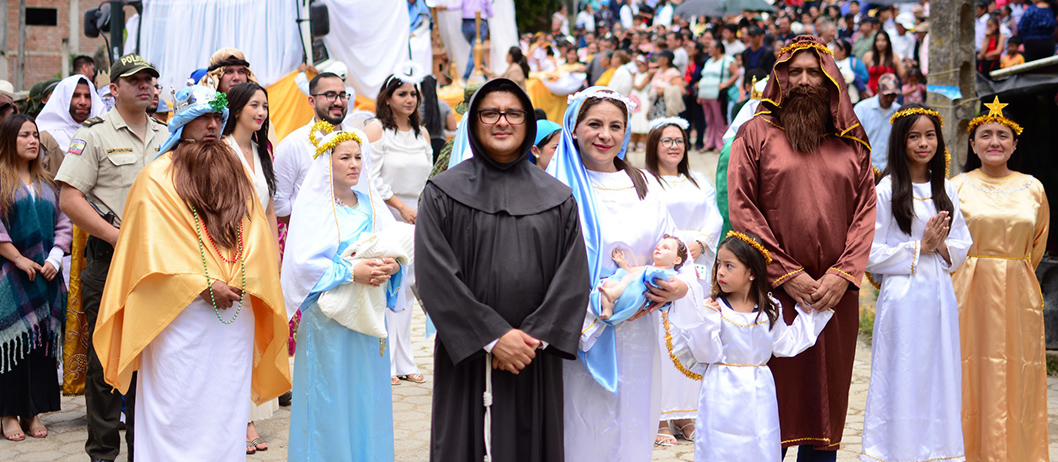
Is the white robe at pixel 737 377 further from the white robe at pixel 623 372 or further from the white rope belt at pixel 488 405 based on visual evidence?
the white rope belt at pixel 488 405

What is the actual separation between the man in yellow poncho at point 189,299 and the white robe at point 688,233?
8.17ft

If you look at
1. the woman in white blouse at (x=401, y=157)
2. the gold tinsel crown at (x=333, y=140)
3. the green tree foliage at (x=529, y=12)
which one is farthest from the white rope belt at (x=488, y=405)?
the green tree foliage at (x=529, y=12)

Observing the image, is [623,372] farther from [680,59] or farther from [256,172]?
[680,59]

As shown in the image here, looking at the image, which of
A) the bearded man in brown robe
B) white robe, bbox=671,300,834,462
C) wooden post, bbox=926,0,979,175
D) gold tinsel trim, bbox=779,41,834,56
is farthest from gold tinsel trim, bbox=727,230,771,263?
wooden post, bbox=926,0,979,175

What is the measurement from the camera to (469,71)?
2034cm

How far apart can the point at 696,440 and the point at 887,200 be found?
5.63ft

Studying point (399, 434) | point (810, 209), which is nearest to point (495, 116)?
point (810, 209)

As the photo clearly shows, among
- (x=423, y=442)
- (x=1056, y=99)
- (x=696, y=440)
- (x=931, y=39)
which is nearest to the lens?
(x=696, y=440)

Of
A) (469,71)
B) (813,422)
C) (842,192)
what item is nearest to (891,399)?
(813,422)

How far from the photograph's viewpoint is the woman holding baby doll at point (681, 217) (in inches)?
242

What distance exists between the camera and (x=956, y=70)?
8.91 m

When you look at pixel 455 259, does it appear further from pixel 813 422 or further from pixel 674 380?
pixel 674 380

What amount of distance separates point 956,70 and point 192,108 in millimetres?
6756

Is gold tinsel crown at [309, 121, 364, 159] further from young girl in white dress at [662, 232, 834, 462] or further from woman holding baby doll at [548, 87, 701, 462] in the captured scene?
young girl in white dress at [662, 232, 834, 462]
